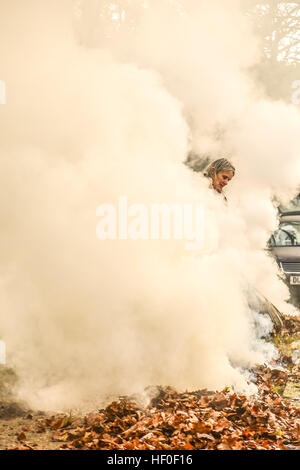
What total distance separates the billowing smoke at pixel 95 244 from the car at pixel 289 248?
1.63 meters

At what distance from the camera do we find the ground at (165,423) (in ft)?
13.3

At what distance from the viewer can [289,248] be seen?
945cm

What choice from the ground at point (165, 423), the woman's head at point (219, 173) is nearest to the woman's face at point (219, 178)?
the woman's head at point (219, 173)

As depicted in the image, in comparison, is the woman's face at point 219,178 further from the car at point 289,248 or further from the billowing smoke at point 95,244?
the car at point 289,248

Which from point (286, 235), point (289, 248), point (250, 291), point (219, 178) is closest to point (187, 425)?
point (250, 291)

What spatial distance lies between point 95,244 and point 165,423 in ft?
8.49

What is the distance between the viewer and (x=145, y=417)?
A: 4.47 m

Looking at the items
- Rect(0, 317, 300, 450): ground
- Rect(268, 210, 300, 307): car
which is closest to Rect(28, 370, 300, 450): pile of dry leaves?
Rect(0, 317, 300, 450): ground

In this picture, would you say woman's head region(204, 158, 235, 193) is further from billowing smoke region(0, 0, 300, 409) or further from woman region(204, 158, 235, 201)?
A: billowing smoke region(0, 0, 300, 409)

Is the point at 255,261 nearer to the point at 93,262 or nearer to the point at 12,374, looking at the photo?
the point at 93,262

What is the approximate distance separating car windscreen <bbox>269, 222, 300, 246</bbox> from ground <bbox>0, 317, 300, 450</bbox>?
194 inches

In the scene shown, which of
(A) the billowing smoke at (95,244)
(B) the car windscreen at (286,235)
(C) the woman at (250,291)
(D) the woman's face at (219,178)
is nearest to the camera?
(A) the billowing smoke at (95,244)

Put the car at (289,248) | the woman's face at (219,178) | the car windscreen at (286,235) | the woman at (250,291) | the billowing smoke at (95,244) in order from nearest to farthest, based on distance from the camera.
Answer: the billowing smoke at (95,244), the woman at (250,291), the woman's face at (219,178), the car at (289,248), the car windscreen at (286,235)

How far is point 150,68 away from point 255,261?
4464mm
